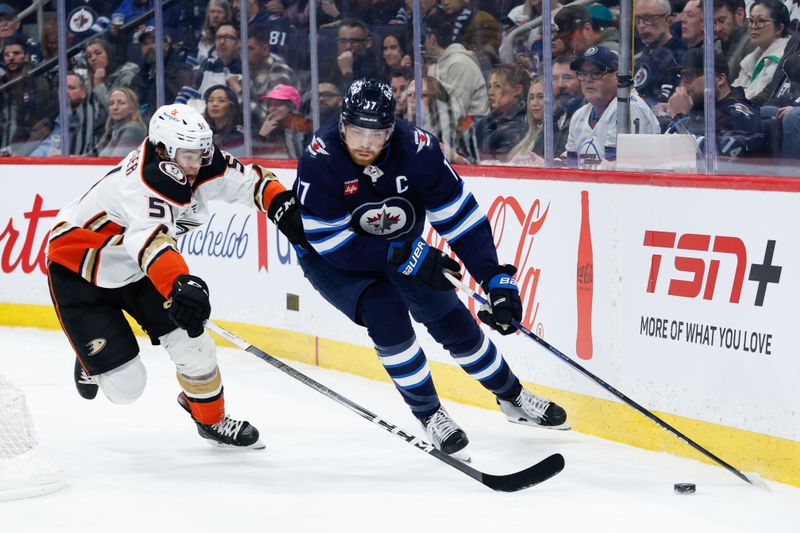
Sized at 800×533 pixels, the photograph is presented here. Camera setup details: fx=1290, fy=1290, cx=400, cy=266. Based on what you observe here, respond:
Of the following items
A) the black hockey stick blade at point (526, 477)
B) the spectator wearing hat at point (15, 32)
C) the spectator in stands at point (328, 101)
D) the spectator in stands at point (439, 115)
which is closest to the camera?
the black hockey stick blade at point (526, 477)

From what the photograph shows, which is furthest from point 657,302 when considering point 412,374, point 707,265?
point 412,374

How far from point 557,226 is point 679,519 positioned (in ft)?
5.33

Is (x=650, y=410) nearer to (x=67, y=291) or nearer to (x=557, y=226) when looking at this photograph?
(x=557, y=226)

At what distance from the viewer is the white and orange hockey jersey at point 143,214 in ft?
12.8

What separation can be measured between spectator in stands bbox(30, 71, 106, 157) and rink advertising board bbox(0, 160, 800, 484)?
242 centimetres

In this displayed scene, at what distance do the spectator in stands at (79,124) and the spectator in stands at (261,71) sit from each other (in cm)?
112

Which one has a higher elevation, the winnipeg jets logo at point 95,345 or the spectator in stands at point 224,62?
the spectator in stands at point 224,62

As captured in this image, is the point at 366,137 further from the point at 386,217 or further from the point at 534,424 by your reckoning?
the point at 534,424

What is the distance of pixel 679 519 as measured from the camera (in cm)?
341

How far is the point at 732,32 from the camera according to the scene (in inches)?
175

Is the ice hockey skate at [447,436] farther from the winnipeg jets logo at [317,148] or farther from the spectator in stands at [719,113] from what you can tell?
the spectator in stands at [719,113]

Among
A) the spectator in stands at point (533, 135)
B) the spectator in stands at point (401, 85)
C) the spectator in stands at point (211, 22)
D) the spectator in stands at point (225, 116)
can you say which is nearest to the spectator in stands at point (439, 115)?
the spectator in stands at point (401, 85)

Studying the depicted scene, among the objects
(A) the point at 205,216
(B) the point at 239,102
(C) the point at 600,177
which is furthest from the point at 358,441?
(B) the point at 239,102

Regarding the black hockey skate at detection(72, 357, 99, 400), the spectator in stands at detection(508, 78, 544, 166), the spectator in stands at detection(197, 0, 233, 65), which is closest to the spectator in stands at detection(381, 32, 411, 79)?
the spectator in stands at detection(508, 78, 544, 166)
